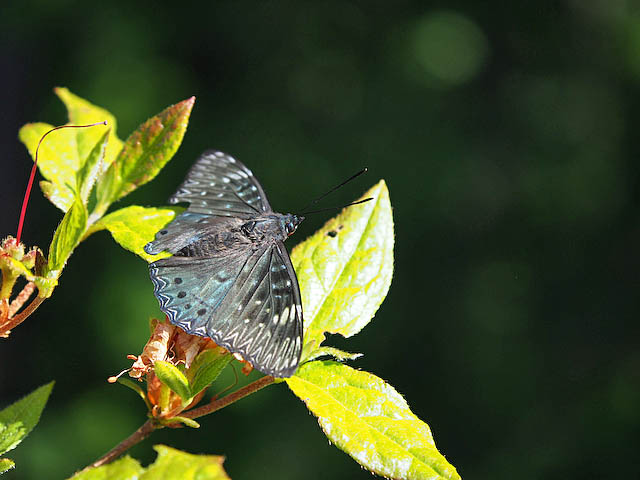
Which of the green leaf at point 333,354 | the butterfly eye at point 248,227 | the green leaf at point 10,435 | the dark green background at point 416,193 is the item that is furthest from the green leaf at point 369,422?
the dark green background at point 416,193

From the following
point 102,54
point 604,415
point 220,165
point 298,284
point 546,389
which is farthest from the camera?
point 102,54

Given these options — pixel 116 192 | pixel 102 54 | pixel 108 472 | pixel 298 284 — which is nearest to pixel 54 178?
pixel 116 192

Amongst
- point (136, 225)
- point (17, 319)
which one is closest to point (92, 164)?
point (136, 225)

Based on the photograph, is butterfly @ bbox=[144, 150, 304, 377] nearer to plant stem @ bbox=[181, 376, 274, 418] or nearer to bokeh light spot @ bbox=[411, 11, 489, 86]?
plant stem @ bbox=[181, 376, 274, 418]

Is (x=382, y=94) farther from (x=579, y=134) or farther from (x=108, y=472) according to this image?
(x=108, y=472)

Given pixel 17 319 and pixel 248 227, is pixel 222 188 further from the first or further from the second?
pixel 17 319

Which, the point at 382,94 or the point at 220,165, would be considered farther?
the point at 382,94
